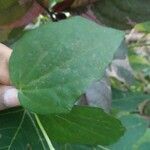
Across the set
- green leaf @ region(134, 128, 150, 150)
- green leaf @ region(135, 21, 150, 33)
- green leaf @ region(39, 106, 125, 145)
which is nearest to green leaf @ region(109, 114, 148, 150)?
green leaf @ region(134, 128, 150, 150)

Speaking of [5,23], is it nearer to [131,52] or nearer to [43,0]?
[43,0]

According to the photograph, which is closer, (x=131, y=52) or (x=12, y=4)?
(x=12, y=4)

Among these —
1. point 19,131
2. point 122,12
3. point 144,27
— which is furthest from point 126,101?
point 19,131

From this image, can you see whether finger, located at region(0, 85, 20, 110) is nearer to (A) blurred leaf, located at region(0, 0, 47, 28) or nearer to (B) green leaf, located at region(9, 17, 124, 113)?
(B) green leaf, located at region(9, 17, 124, 113)

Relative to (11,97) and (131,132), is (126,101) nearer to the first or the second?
(131,132)

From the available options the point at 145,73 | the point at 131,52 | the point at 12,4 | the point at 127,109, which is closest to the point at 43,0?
the point at 12,4

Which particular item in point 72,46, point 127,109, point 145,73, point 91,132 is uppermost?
point 72,46

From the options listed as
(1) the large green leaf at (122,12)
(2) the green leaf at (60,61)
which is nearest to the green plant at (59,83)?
(2) the green leaf at (60,61)
